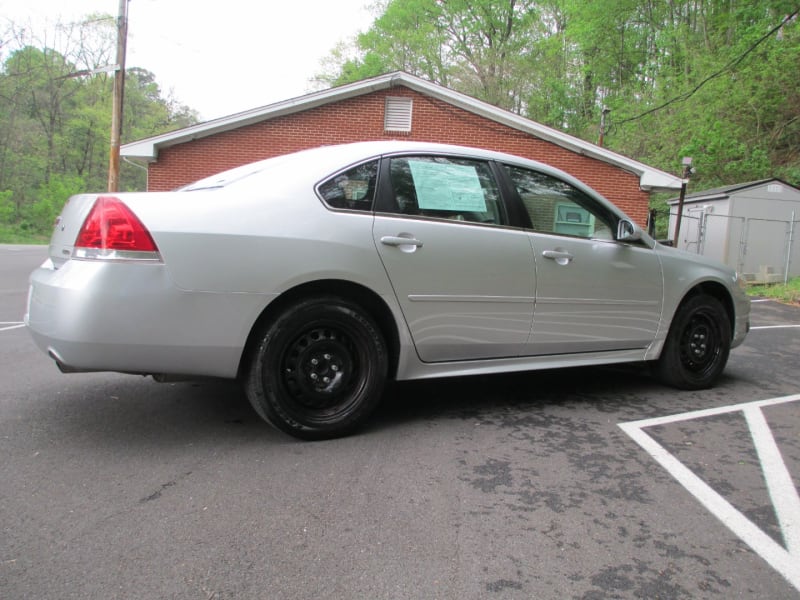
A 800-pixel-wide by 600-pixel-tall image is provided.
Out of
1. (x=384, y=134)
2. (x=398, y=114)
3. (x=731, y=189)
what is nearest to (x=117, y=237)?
(x=384, y=134)

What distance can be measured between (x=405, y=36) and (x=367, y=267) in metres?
36.9

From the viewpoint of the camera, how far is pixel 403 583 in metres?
1.88

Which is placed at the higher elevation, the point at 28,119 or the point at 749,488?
the point at 28,119

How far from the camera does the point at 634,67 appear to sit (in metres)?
34.0

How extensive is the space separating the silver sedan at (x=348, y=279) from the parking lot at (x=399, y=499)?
42 centimetres

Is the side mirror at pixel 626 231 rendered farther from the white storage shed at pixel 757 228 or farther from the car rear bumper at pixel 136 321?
the white storage shed at pixel 757 228

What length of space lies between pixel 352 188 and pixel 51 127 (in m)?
44.5

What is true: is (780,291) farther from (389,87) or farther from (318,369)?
(318,369)

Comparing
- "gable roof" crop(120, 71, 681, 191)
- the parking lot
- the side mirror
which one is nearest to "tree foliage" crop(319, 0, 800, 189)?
"gable roof" crop(120, 71, 681, 191)

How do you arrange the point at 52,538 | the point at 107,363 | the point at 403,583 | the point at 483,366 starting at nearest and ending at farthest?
the point at 403,583
the point at 52,538
the point at 107,363
the point at 483,366

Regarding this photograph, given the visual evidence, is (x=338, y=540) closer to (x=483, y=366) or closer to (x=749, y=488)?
(x=483, y=366)

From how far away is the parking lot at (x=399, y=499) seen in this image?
1.91 meters

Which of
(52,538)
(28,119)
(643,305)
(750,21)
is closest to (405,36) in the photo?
(750,21)

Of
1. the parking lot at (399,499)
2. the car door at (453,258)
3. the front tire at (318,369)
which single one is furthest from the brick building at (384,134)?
the front tire at (318,369)
